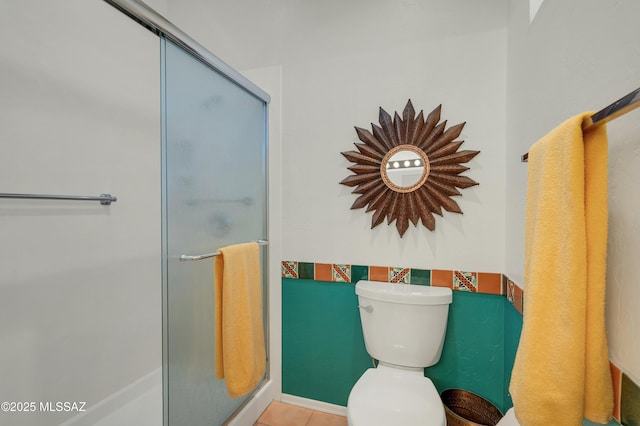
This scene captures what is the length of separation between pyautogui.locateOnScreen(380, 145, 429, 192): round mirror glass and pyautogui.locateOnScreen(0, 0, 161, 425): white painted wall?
133 centimetres

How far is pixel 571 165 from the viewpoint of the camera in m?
0.54

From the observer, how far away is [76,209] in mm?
1336

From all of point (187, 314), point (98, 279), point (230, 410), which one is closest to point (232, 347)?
point (187, 314)

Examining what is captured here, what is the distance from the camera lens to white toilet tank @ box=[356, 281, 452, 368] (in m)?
1.32

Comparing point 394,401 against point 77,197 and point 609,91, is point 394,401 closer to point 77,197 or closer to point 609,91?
point 609,91

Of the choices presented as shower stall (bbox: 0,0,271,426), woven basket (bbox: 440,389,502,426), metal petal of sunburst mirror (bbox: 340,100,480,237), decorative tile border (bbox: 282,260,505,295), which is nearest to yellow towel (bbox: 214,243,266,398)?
shower stall (bbox: 0,0,271,426)

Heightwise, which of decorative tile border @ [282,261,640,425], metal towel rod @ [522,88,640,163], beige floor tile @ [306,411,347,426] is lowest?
beige floor tile @ [306,411,347,426]

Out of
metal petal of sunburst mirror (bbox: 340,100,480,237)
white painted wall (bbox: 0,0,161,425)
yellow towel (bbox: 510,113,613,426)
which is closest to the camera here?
yellow towel (bbox: 510,113,613,426)

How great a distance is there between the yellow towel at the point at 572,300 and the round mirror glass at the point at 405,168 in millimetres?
871

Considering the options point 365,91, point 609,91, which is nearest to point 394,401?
point 609,91

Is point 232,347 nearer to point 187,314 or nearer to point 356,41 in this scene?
point 187,314

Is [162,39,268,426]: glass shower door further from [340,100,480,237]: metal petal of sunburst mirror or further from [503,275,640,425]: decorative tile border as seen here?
[503,275,640,425]: decorative tile border

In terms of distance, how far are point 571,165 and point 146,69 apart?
6.41ft

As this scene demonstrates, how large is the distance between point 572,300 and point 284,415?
159 cm
